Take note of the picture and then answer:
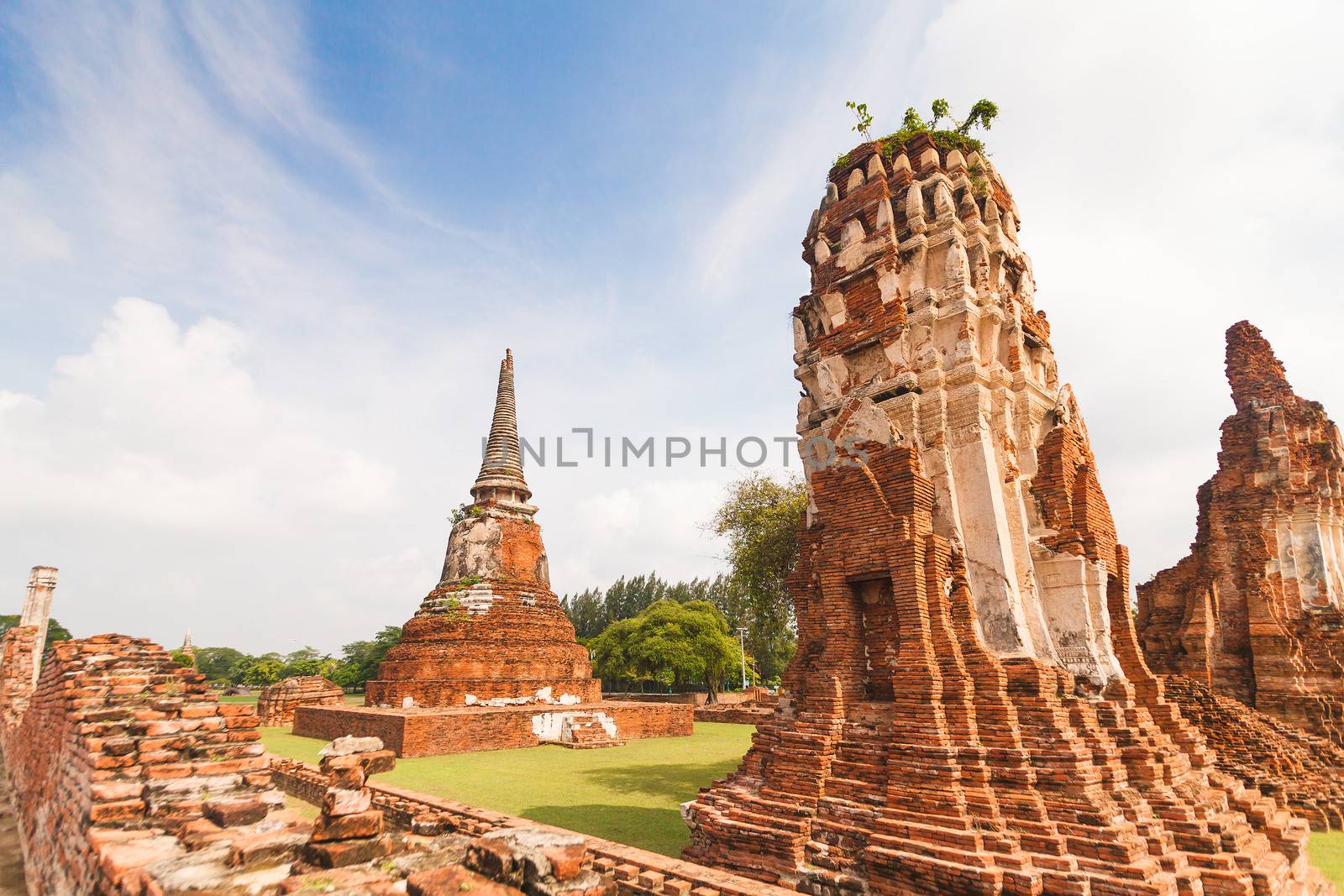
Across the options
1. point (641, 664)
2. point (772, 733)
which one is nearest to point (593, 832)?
point (772, 733)

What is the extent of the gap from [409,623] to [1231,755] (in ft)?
65.6

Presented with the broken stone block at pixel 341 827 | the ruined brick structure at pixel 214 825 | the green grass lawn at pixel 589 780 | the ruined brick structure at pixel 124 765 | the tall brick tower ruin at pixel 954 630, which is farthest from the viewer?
the green grass lawn at pixel 589 780

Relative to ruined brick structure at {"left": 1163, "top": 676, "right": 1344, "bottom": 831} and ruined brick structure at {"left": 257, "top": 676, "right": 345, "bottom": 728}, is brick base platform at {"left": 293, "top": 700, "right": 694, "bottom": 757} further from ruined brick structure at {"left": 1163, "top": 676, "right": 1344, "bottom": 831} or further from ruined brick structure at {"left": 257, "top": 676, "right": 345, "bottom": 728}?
ruined brick structure at {"left": 1163, "top": 676, "right": 1344, "bottom": 831}

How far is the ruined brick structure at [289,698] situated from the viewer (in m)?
24.7

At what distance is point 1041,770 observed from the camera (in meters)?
5.48

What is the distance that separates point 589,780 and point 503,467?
14752 millimetres

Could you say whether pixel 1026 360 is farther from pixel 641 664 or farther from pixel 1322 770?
pixel 641 664

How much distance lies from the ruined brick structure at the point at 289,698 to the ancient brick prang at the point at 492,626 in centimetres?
538

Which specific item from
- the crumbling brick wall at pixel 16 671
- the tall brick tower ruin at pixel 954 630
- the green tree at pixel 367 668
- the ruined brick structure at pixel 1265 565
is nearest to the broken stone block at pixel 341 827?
the tall brick tower ruin at pixel 954 630

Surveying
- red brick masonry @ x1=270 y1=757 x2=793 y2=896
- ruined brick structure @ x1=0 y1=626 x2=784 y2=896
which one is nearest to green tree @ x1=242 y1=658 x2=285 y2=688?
red brick masonry @ x1=270 y1=757 x2=793 y2=896

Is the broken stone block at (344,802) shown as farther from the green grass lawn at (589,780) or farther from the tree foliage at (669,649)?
the tree foliage at (669,649)

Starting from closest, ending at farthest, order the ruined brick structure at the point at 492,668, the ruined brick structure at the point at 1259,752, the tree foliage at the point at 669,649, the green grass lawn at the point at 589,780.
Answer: the ruined brick structure at the point at 1259,752, the green grass lawn at the point at 589,780, the ruined brick structure at the point at 492,668, the tree foliage at the point at 669,649

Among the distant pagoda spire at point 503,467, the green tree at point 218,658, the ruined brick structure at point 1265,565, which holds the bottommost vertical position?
the green tree at point 218,658

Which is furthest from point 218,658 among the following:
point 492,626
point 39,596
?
point 492,626
